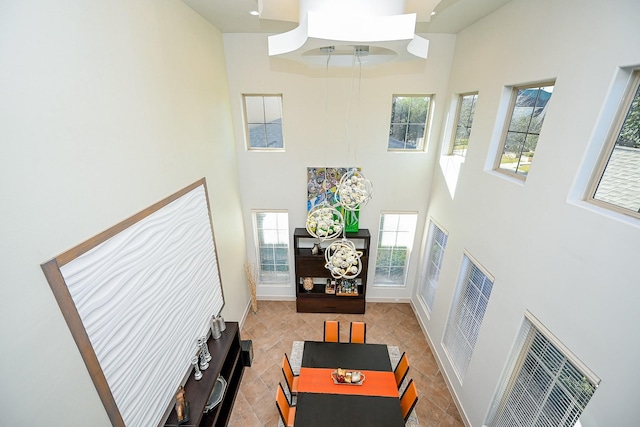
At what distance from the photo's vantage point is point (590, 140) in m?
2.11

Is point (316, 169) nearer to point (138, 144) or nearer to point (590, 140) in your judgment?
point (138, 144)

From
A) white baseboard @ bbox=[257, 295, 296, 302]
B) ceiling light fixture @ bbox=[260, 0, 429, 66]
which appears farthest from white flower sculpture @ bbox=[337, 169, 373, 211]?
white baseboard @ bbox=[257, 295, 296, 302]

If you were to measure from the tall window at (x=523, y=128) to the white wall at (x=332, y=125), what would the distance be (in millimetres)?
1667

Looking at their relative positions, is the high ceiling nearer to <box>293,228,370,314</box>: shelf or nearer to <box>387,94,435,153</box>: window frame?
<box>387,94,435,153</box>: window frame

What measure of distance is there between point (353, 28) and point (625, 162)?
2349 millimetres

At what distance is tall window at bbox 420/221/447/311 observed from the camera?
493 centimetres

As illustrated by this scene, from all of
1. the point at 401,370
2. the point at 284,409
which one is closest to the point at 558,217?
the point at 401,370

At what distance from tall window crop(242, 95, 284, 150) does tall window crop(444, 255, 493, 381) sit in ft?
12.8

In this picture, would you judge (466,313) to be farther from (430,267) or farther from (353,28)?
(353,28)

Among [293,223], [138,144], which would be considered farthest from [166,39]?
[293,223]

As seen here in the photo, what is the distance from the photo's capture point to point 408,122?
4.96m

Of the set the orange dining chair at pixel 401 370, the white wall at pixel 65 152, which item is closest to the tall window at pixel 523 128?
the orange dining chair at pixel 401 370

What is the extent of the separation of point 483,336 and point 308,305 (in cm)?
335

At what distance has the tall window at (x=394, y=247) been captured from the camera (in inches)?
221
